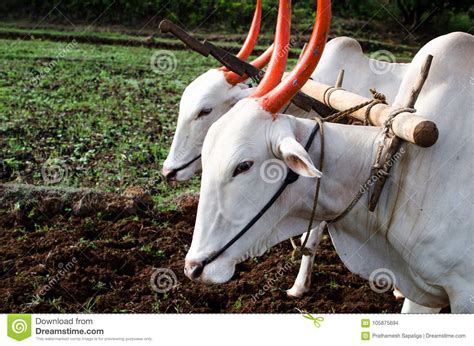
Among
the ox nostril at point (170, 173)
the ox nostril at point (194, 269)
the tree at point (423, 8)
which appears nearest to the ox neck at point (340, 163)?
the ox nostril at point (194, 269)

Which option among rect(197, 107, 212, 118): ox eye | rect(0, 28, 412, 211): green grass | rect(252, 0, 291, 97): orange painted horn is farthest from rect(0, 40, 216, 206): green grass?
rect(252, 0, 291, 97): orange painted horn

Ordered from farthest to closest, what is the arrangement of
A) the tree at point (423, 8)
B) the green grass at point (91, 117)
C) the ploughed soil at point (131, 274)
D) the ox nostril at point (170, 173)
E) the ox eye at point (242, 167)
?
1. the tree at point (423, 8)
2. the green grass at point (91, 117)
3. the ox nostril at point (170, 173)
4. the ploughed soil at point (131, 274)
5. the ox eye at point (242, 167)

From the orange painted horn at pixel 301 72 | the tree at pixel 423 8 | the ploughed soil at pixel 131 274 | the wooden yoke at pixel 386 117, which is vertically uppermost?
the tree at pixel 423 8

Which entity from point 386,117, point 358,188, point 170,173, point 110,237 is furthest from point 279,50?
point 110,237

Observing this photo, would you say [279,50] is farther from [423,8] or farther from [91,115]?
Result: [423,8]

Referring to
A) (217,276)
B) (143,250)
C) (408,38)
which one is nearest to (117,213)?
(143,250)

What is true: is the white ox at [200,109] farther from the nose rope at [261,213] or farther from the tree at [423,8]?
the tree at [423,8]

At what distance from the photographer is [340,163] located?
2557mm

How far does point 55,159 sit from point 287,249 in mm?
2668

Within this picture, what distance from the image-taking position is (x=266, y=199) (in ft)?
8.02

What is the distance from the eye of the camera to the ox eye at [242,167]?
93.4 inches

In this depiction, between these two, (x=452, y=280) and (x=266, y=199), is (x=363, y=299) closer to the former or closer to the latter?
(x=452, y=280)

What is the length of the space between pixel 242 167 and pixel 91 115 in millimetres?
6038

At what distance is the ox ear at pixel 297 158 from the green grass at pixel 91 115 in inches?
114
